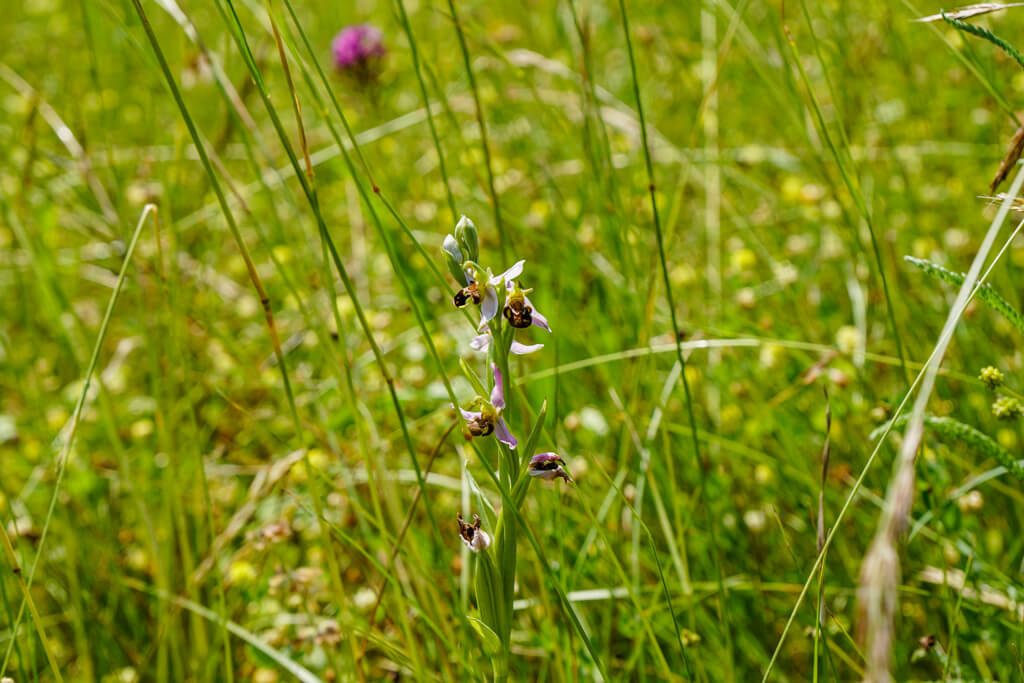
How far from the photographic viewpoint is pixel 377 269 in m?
2.71

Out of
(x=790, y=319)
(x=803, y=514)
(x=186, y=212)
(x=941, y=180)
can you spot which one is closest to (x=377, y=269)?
(x=186, y=212)

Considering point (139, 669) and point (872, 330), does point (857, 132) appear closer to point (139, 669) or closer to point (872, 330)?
point (872, 330)

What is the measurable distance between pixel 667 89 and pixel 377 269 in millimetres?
1552

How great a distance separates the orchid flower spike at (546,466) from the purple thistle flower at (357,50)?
2838mm

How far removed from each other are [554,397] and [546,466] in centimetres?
44

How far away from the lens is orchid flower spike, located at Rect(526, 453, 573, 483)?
0.80m

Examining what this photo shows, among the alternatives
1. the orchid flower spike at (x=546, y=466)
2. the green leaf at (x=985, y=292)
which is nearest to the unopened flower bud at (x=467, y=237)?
the orchid flower spike at (x=546, y=466)

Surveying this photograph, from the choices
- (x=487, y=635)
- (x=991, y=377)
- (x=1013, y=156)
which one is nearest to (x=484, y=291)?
(x=487, y=635)

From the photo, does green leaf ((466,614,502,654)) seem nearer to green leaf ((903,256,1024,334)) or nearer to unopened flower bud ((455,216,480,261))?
unopened flower bud ((455,216,480,261))

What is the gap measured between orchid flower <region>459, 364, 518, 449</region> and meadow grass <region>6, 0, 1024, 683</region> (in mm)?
18

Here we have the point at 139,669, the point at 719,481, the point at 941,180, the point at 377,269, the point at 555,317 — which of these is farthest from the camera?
the point at 377,269

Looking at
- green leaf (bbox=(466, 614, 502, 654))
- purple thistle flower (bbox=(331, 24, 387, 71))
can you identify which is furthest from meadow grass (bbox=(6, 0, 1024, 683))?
purple thistle flower (bbox=(331, 24, 387, 71))

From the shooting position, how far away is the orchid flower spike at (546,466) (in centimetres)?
80

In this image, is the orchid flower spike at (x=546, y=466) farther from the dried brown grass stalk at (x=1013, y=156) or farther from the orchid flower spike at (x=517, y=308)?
the dried brown grass stalk at (x=1013, y=156)
